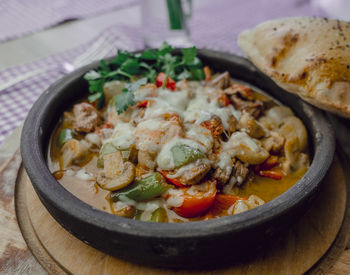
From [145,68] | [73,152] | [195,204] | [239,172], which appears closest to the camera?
[195,204]

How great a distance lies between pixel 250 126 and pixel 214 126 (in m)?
0.33

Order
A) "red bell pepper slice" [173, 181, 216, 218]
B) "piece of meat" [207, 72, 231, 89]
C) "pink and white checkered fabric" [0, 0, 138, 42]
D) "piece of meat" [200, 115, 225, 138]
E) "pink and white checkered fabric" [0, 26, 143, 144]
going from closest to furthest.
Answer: "red bell pepper slice" [173, 181, 216, 218], "piece of meat" [200, 115, 225, 138], "piece of meat" [207, 72, 231, 89], "pink and white checkered fabric" [0, 26, 143, 144], "pink and white checkered fabric" [0, 0, 138, 42]

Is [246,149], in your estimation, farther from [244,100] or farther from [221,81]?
[221,81]

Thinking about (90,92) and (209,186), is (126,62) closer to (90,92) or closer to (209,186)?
(90,92)

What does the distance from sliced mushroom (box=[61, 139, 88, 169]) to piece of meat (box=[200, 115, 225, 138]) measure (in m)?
0.91

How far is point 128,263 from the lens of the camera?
2.21 m

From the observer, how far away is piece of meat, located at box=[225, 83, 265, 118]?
3131mm

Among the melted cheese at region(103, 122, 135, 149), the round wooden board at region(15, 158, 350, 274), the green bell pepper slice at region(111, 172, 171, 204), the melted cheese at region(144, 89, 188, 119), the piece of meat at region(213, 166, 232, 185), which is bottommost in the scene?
the round wooden board at region(15, 158, 350, 274)

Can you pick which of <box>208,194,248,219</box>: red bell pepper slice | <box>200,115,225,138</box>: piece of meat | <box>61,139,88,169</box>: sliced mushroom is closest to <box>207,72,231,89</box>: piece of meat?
<box>200,115,225,138</box>: piece of meat

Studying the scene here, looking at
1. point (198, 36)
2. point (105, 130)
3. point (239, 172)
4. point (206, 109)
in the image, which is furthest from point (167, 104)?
point (198, 36)

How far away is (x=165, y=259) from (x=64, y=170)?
3.62ft

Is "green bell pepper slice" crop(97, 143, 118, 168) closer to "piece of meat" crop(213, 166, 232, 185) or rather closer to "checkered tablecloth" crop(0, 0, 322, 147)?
"piece of meat" crop(213, 166, 232, 185)

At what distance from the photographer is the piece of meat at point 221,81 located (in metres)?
3.32

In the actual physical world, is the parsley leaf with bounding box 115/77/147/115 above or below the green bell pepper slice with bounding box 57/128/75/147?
above
